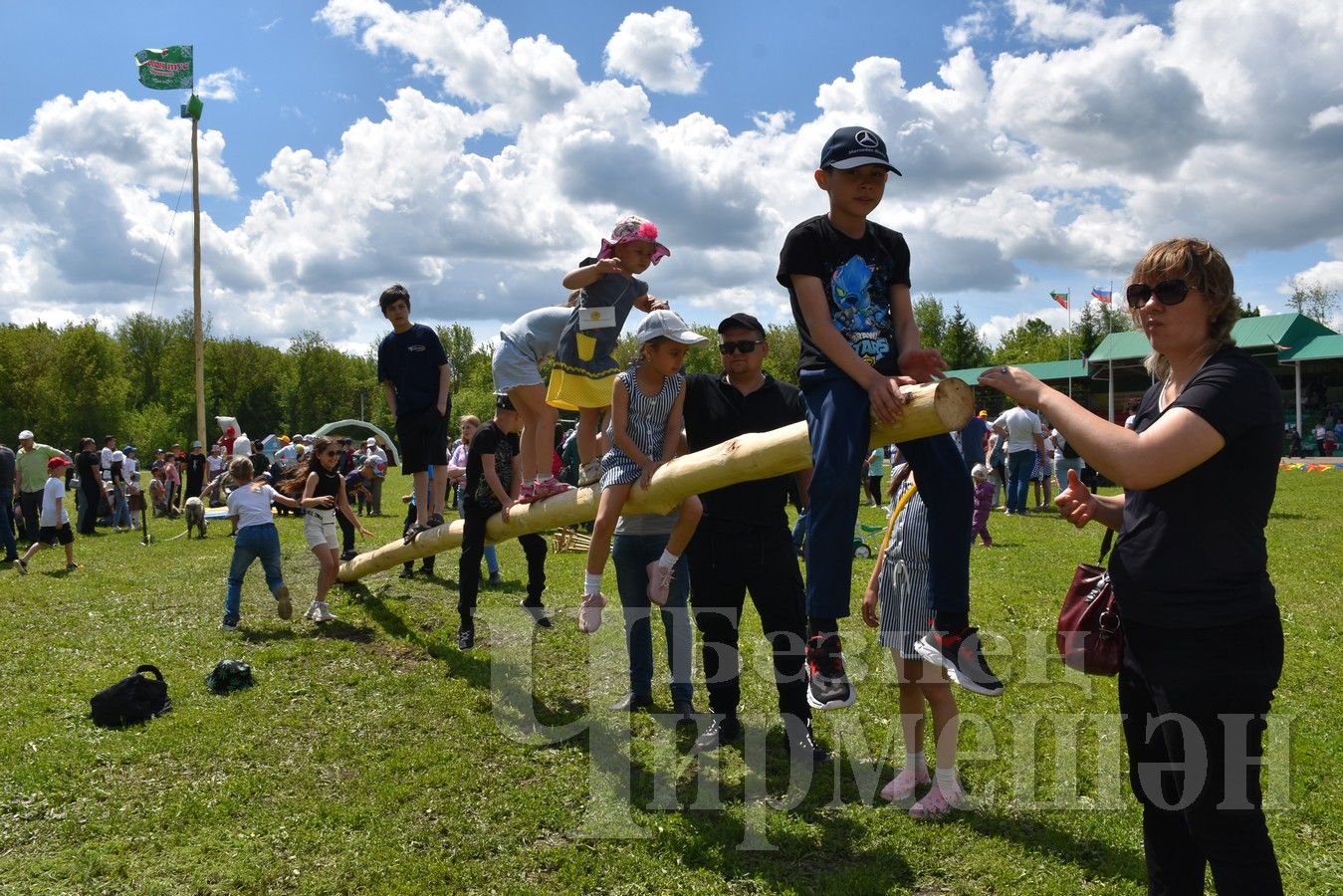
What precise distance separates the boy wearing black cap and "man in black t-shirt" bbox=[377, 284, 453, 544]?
5.18m

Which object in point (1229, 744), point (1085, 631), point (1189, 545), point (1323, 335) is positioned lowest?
point (1229, 744)

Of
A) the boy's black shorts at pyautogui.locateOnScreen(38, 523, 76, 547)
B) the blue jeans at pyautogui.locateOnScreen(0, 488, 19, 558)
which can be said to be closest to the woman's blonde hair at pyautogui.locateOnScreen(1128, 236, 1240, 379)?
the boy's black shorts at pyautogui.locateOnScreen(38, 523, 76, 547)

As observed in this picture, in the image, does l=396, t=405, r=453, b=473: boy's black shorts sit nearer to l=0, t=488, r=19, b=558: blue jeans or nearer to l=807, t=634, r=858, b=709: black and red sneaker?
l=807, t=634, r=858, b=709: black and red sneaker

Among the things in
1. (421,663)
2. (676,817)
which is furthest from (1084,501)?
(421,663)

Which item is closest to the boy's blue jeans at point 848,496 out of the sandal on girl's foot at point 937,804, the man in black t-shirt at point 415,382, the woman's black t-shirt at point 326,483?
the sandal on girl's foot at point 937,804

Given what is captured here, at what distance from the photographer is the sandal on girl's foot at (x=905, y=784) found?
17.0ft

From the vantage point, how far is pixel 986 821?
484 centimetres

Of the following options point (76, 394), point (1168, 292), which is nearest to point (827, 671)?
point (1168, 292)

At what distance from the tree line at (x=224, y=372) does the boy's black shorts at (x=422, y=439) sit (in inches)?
2058

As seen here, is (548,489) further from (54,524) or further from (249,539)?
(54,524)

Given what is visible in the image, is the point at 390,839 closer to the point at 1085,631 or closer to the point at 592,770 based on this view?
the point at 592,770

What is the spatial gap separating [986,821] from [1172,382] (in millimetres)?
2799

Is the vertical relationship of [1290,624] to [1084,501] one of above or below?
below

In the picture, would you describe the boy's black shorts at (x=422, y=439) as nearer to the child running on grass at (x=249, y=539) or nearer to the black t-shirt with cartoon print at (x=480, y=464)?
Result: the black t-shirt with cartoon print at (x=480, y=464)
